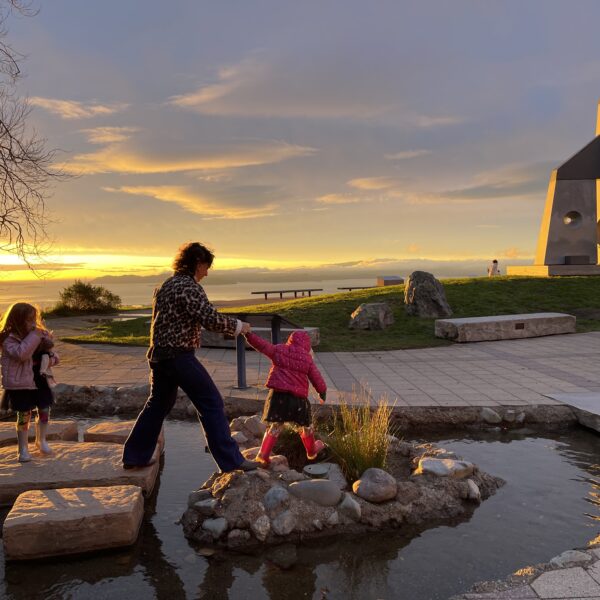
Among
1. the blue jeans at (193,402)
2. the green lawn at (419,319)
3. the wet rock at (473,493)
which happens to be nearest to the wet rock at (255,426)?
the blue jeans at (193,402)

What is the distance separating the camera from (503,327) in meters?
14.5

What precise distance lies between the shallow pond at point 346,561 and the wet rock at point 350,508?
0.73 ft

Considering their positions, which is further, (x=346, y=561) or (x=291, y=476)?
(x=291, y=476)

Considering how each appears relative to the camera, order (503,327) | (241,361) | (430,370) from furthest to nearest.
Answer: (503,327) → (430,370) → (241,361)

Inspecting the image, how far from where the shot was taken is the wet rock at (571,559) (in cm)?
361

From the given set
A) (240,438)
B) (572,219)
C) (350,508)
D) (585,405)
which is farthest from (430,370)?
(572,219)

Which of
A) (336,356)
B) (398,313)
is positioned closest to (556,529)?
(336,356)

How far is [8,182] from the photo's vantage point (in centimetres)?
1026

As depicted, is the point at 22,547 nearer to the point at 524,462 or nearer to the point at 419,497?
the point at 419,497

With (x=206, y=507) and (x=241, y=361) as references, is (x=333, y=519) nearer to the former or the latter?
(x=206, y=507)

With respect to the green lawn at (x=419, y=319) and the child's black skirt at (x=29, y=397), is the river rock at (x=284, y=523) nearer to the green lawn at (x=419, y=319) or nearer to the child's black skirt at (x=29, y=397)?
the child's black skirt at (x=29, y=397)

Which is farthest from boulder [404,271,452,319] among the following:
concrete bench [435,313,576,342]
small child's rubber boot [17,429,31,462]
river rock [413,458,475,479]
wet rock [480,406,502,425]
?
small child's rubber boot [17,429,31,462]

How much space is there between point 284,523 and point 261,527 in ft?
0.61

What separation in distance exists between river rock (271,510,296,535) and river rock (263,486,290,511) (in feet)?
0.35
